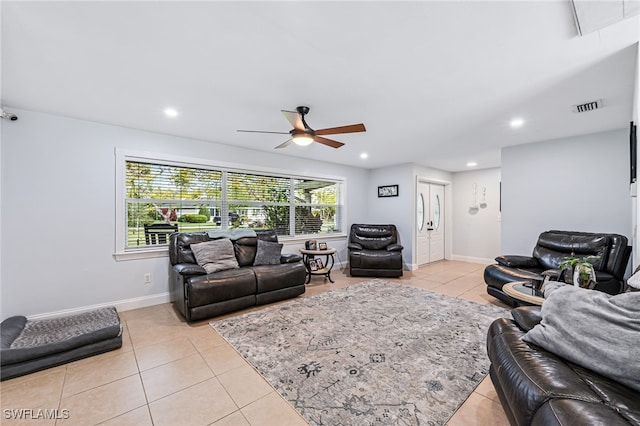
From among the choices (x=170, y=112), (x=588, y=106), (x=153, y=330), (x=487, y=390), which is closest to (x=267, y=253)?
(x=153, y=330)

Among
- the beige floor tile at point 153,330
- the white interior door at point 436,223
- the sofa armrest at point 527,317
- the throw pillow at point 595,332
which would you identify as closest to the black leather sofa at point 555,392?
the throw pillow at point 595,332

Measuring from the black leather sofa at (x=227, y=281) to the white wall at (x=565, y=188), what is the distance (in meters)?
3.77

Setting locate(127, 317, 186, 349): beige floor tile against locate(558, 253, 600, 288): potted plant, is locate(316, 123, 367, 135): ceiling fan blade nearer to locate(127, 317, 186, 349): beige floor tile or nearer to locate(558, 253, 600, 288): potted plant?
locate(558, 253, 600, 288): potted plant

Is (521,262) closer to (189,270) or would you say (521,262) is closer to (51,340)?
(189,270)

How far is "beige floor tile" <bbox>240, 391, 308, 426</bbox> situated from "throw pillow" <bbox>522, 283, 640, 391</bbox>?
4.78 ft

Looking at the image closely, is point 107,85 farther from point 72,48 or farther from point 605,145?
point 605,145

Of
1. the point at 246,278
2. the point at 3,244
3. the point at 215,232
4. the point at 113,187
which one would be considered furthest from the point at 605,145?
the point at 3,244

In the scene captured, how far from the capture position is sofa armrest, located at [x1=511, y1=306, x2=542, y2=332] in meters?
1.64

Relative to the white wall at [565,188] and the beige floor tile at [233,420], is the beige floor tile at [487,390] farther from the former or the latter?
the white wall at [565,188]

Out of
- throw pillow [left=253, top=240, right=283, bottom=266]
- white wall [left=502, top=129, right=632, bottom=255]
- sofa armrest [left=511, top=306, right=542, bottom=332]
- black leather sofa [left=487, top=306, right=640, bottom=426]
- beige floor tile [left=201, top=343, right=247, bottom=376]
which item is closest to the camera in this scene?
black leather sofa [left=487, top=306, right=640, bottom=426]

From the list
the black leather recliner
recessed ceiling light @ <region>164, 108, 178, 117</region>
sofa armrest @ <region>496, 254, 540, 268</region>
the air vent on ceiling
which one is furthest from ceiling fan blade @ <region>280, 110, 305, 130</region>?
sofa armrest @ <region>496, 254, 540, 268</region>

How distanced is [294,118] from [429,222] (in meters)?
5.14

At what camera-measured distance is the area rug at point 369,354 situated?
5.58 feet

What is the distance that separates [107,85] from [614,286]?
5.71m
